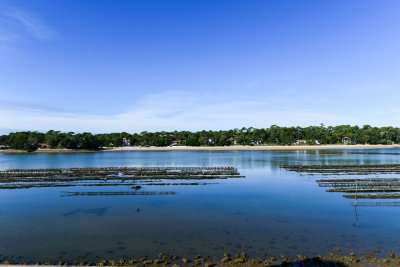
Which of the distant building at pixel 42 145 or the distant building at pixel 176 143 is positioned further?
the distant building at pixel 176 143

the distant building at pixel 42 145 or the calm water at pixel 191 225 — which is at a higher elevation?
the distant building at pixel 42 145

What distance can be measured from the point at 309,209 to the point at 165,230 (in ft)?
45.0

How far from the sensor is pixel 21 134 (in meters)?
153

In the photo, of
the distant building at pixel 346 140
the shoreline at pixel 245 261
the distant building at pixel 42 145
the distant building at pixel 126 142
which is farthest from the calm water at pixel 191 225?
the distant building at pixel 126 142

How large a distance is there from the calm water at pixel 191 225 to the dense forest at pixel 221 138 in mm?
121284

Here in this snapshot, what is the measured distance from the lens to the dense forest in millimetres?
150250

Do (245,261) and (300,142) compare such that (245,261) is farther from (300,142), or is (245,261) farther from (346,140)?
(346,140)

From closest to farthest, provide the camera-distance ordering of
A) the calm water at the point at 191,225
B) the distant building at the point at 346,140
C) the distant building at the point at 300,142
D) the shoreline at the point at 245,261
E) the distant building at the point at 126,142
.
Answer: the shoreline at the point at 245,261 → the calm water at the point at 191,225 → the distant building at the point at 346,140 → the distant building at the point at 300,142 → the distant building at the point at 126,142

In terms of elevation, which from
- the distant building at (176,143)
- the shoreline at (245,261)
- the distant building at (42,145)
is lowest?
the shoreline at (245,261)

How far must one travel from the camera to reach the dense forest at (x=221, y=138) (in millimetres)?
150250

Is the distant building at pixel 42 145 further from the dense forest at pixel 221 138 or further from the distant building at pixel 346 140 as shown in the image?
the distant building at pixel 346 140

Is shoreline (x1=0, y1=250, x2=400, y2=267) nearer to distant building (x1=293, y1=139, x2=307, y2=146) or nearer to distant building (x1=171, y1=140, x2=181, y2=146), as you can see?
distant building (x1=293, y1=139, x2=307, y2=146)

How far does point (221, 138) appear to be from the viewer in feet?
573

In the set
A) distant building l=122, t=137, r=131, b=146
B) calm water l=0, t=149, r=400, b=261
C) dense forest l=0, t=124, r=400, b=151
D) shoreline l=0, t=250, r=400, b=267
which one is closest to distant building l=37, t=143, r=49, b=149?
dense forest l=0, t=124, r=400, b=151
